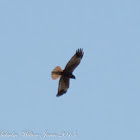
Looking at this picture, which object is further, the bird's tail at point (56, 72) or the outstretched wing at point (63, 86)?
the outstretched wing at point (63, 86)

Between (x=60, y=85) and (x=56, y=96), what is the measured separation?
76cm

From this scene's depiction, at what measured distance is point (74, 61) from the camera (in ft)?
181

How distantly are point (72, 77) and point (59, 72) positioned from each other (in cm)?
96

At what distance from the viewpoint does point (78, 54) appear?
181ft

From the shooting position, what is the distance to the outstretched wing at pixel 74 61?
55031 millimetres

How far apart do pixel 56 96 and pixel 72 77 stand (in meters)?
1.65

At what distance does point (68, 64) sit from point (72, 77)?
38.8 inches

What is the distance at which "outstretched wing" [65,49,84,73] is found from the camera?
55.0 m

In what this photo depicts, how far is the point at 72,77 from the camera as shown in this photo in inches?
2192

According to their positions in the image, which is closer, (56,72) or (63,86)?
(56,72)

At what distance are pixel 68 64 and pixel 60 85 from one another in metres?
1.70

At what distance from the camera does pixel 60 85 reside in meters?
56.2

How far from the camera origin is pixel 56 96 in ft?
185

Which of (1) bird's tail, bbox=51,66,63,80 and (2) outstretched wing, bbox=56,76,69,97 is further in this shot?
(2) outstretched wing, bbox=56,76,69,97
